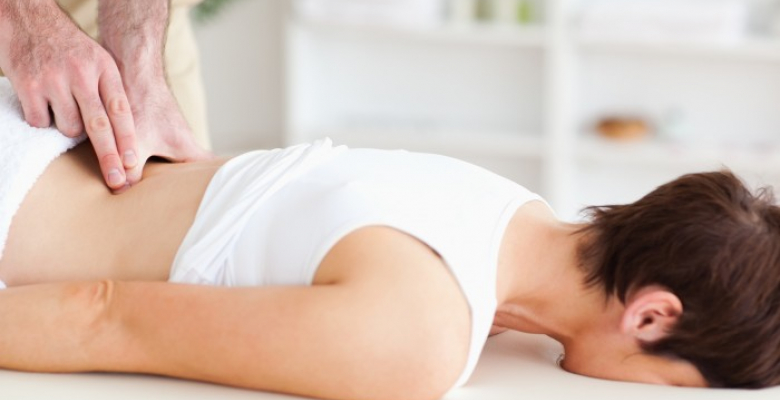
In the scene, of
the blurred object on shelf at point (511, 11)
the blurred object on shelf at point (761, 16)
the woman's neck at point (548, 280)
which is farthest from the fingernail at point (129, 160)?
the blurred object on shelf at point (761, 16)

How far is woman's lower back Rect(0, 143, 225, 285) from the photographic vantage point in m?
1.57

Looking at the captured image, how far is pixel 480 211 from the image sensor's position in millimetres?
1530

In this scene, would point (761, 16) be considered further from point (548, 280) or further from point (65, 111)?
point (65, 111)

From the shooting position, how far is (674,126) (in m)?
4.30

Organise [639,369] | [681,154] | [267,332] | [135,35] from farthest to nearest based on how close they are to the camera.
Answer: [681,154] < [135,35] < [639,369] < [267,332]

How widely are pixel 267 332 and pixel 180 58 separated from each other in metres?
1.31

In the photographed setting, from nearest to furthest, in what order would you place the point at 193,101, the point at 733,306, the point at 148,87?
the point at 733,306 → the point at 148,87 → the point at 193,101

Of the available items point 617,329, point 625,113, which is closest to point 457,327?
point 617,329

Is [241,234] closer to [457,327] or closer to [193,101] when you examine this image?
[457,327]

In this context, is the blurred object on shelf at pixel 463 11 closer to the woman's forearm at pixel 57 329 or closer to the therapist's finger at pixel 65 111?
the therapist's finger at pixel 65 111

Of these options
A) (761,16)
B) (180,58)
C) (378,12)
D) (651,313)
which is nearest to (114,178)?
(651,313)

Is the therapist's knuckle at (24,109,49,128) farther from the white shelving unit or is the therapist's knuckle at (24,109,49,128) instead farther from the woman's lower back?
the white shelving unit

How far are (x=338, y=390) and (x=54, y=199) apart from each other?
21.1 inches

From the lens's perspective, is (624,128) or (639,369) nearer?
(639,369)
